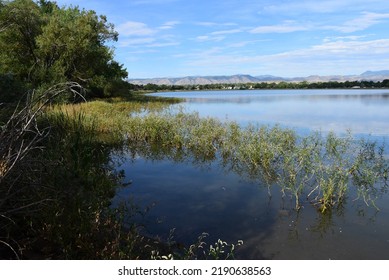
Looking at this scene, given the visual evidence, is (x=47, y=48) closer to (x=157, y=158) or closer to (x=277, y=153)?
(x=157, y=158)

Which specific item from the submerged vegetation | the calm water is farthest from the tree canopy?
the calm water

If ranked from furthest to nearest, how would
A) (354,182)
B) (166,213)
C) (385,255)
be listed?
(354,182) → (166,213) → (385,255)

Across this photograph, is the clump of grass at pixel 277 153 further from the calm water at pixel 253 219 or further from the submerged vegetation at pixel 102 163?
the calm water at pixel 253 219

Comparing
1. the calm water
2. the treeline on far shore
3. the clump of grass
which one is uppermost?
the treeline on far shore

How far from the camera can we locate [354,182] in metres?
10.2

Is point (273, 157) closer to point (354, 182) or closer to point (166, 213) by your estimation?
point (354, 182)

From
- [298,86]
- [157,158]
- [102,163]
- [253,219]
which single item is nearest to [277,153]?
[157,158]

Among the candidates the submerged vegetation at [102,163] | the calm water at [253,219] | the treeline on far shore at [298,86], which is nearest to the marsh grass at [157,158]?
the submerged vegetation at [102,163]

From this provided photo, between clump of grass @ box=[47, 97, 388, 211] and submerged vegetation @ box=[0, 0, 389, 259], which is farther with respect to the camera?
clump of grass @ box=[47, 97, 388, 211]

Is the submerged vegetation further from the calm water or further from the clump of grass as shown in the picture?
the calm water

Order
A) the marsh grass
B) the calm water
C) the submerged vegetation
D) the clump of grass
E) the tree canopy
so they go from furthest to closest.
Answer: the tree canopy, the clump of grass, the calm water, the marsh grass, the submerged vegetation
